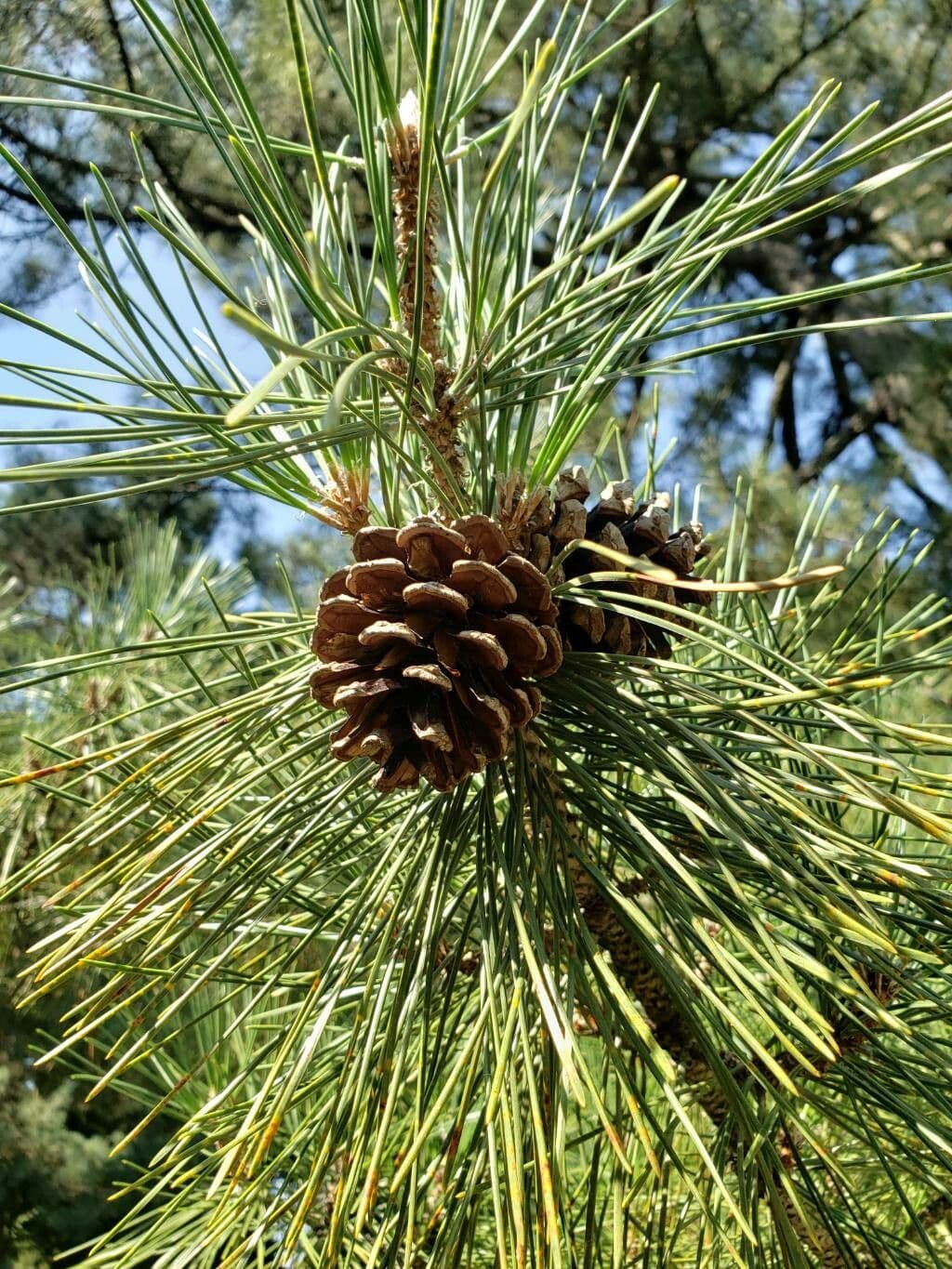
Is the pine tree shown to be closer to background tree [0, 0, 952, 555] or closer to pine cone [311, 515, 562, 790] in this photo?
pine cone [311, 515, 562, 790]

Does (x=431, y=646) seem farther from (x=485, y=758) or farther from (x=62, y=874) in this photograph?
(x=62, y=874)

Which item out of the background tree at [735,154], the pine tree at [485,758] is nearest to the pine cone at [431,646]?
the pine tree at [485,758]

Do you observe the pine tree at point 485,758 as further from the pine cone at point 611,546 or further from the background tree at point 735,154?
the background tree at point 735,154

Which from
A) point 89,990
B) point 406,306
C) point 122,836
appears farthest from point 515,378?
point 89,990

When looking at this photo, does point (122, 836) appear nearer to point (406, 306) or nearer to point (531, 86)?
point (406, 306)

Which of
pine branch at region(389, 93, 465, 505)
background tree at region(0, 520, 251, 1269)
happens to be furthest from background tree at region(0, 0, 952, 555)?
pine branch at region(389, 93, 465, 505)

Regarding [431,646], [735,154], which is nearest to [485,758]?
[431,646]
